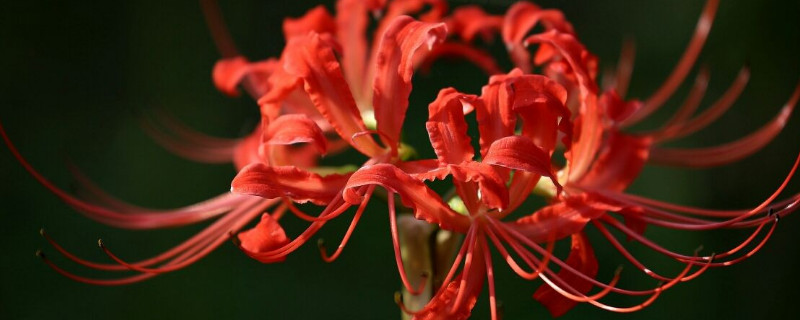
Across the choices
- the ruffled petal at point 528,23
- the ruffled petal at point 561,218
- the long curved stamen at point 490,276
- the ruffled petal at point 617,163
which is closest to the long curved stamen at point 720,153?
the ruffled petal at point 617,163

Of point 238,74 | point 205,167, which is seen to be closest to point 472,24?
point 238,74

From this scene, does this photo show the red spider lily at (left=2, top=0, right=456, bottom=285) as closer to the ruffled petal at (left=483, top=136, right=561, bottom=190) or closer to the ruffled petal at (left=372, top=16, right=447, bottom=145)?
the ruffled petal at (left=372, top=16, right=447, bottom=145)

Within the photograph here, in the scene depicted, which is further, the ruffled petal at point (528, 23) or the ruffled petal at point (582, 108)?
the ruffled petal at point (528, 23)

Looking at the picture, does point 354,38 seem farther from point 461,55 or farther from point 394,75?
point 394,75

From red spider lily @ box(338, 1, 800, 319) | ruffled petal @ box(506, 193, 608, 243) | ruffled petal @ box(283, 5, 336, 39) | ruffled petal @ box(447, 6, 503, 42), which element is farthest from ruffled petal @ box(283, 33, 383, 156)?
ruffled petal @ box(447, 6, 503, 42)

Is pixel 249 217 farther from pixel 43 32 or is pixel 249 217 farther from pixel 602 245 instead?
pixel 43 32

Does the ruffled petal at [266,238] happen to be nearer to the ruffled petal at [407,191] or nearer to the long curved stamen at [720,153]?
the ruffled petal at [407,191]
